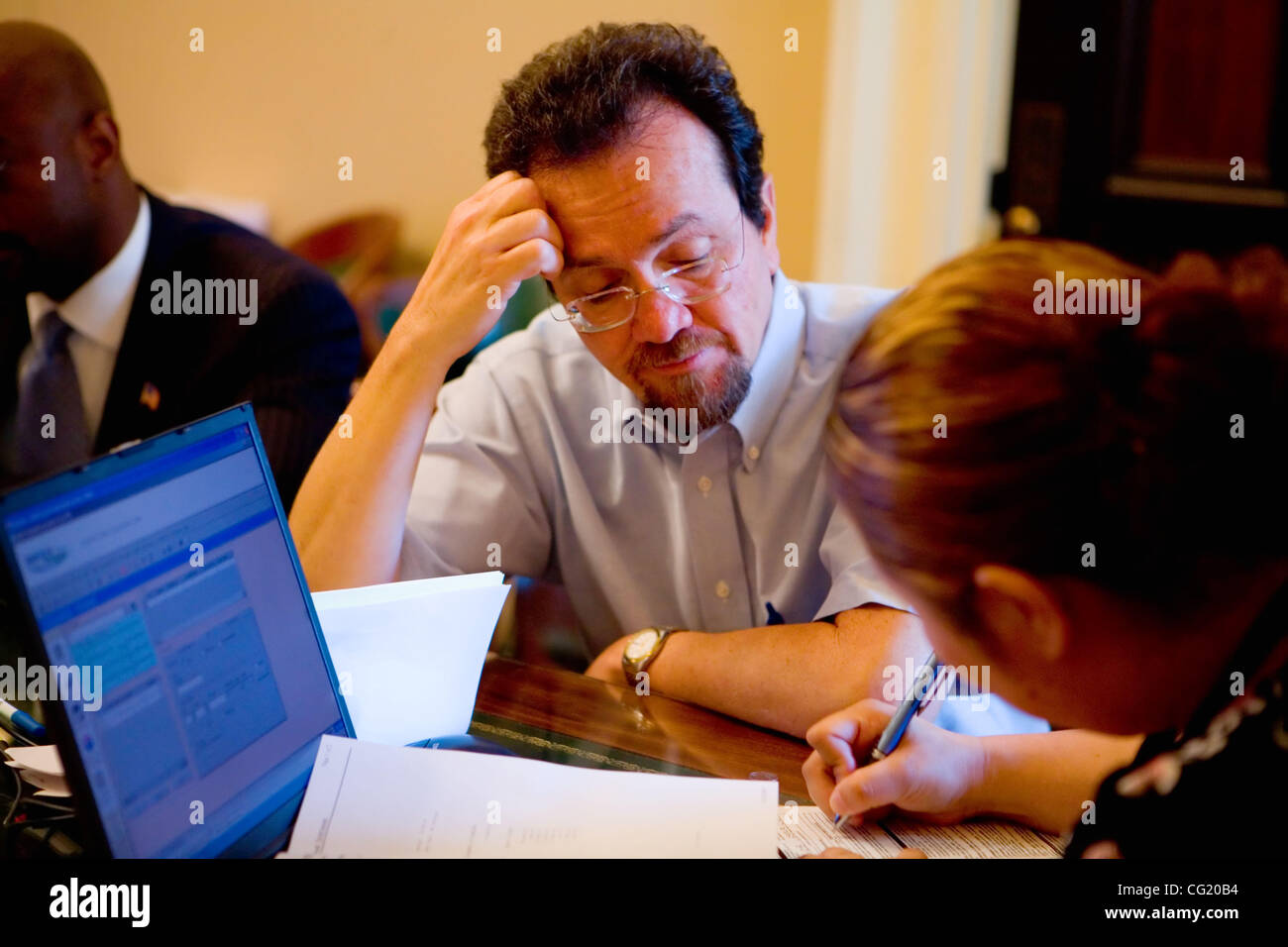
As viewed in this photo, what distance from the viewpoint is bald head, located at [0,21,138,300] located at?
1840 mm

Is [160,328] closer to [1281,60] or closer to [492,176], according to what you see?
[492,176]

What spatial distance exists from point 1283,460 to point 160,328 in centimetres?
169

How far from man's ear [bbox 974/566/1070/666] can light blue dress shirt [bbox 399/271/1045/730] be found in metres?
0.67

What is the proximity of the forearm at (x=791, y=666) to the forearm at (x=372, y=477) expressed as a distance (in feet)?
1.18

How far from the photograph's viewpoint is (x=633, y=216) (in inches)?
50.6

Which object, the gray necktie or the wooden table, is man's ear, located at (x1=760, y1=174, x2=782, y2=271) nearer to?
the wooden table

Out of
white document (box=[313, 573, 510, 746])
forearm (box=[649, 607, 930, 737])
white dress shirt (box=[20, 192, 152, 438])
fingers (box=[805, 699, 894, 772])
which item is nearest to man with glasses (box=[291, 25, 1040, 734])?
forearm (box=[649, 607, 930, 737])

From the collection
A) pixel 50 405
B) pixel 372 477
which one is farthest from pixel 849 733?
pixel 50 405

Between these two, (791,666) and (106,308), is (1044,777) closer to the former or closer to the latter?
(791,666)

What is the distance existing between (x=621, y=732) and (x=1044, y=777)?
38 centimetres

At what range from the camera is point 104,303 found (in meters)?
1.89

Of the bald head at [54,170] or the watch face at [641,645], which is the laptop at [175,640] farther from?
the bald head at [54,170]

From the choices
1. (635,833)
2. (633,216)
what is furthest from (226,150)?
(635,833)

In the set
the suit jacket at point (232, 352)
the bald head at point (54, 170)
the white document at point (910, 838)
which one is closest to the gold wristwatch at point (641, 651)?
the white document at point (910, 838)
